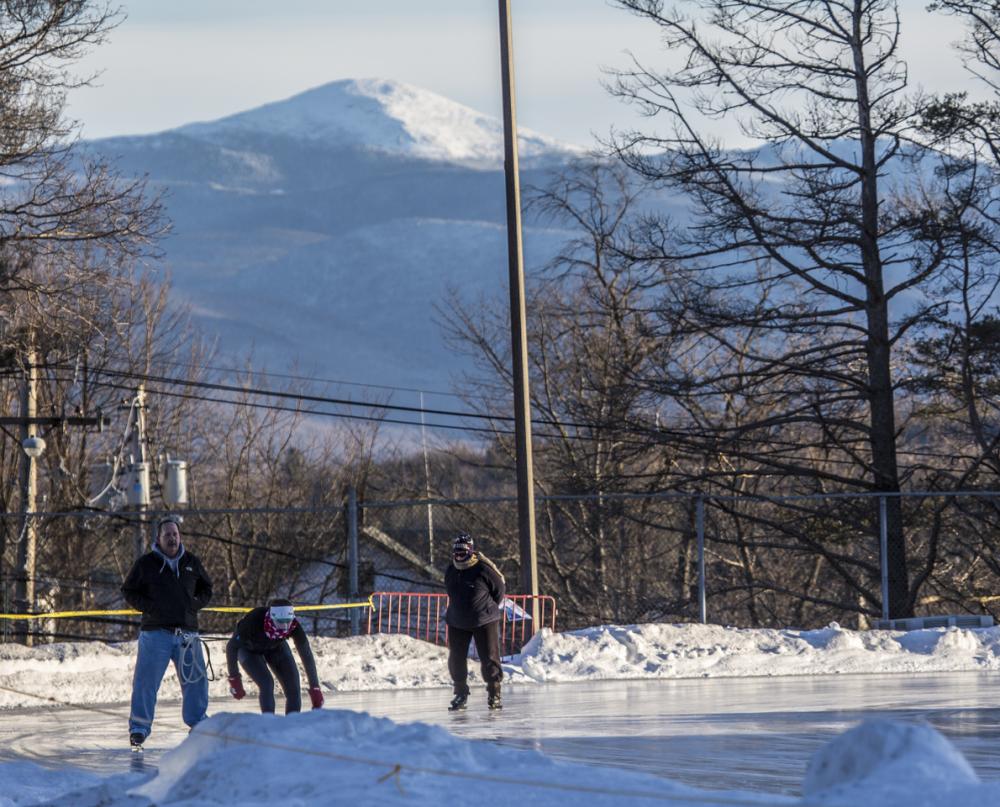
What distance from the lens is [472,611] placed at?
16.2m

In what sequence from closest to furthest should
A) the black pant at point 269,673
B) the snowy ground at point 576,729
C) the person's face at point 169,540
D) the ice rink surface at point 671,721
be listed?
the snowy ground at point 576,729, the ice rink surface at point 671,721, the person's face at point 169,540, the black pant at point 269,673

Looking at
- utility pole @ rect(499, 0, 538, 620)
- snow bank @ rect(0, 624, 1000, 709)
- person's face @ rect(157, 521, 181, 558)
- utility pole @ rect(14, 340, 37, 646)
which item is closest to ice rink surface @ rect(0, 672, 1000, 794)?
snow bank @ rect(0, 624, 1000, 709)

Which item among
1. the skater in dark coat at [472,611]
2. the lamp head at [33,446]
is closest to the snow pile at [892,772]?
the skater in dark coat at [472,611]

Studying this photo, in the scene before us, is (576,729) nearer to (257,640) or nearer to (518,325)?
(257,640)

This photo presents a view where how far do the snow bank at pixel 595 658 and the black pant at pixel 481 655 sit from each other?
3.65 m

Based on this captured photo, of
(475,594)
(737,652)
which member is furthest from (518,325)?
(475,594)

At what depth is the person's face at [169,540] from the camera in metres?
13.0

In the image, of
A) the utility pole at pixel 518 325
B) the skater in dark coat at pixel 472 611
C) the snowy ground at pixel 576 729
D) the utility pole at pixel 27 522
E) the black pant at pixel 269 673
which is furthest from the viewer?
the utility pole at pixel 27 522

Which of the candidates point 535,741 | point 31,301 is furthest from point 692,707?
point 31,301

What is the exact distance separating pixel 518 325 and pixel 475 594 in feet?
23.3

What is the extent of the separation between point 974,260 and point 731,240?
4.94 metres

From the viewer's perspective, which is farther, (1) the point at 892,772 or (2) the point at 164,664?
(2) the point at 164,664

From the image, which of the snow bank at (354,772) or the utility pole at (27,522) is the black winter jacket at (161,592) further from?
the utility pole at (27,522)

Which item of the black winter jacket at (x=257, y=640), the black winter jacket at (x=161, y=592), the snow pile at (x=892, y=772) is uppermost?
the black winter jacket at (x=161, y=592)
